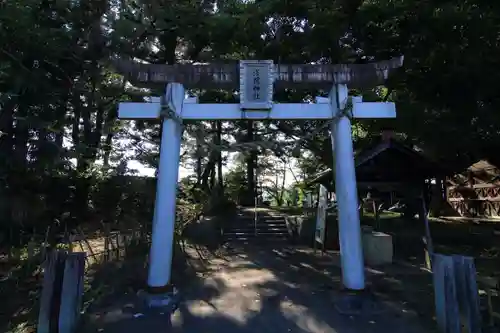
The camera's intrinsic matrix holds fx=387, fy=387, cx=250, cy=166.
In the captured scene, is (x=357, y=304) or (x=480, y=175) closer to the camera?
(x=357, y=304)

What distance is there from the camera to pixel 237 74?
7238mm

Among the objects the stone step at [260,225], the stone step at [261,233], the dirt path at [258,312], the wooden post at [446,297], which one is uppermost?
the stone step at [260,225]

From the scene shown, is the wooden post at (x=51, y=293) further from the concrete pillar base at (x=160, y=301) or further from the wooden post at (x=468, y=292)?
the wooden post at (x=468, y=292)

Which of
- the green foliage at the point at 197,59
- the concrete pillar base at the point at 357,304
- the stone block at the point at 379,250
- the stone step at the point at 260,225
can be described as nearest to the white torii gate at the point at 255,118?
the concrete pillar base at the point at 357,304

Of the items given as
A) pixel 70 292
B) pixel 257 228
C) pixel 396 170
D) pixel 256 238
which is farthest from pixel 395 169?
pixel 70 292

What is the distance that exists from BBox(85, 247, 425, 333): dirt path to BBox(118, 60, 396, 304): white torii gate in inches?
25.7

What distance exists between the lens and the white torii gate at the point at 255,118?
22.2 ft

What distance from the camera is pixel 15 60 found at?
402 inches

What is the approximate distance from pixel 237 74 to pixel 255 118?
894mm

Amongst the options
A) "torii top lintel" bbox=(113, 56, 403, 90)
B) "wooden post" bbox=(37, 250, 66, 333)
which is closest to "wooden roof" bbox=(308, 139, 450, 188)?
"torii top lintel" bbox=(113, 56, 403, 90)

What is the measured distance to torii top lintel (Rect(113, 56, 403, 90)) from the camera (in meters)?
7.12

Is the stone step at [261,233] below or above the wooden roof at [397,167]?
below

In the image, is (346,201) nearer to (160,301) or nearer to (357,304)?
(357,304)

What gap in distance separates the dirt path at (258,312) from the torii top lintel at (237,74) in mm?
4069
